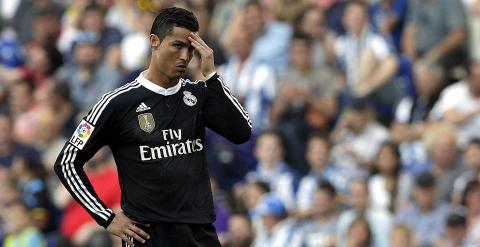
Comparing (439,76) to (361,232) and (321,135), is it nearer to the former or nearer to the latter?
(321,135)

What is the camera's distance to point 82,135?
7133 millimetres

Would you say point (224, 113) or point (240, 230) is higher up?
point (224, 113)

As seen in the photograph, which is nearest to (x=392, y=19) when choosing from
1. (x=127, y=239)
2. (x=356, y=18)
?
(x=356, y=18)

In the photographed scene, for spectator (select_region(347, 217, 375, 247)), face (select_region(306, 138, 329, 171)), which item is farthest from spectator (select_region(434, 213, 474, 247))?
face (select_region(306, 138, 329, 171))

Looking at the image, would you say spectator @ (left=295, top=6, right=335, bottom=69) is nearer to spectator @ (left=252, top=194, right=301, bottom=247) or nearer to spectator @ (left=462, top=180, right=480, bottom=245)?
spectator @ (left=252, top=194, right=301, bottom=247)

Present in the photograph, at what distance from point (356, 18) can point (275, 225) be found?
2896 mm

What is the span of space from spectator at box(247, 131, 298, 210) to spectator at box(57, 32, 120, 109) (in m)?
2.78

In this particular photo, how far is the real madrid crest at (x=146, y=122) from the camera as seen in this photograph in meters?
7.15

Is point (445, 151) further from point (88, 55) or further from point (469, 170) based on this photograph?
point (88, 55)

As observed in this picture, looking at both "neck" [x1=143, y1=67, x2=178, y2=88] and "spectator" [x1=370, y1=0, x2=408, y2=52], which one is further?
"spectator" [x1=370, y1=0, x2=408, y2=52]

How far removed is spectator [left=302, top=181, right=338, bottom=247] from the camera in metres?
11.6

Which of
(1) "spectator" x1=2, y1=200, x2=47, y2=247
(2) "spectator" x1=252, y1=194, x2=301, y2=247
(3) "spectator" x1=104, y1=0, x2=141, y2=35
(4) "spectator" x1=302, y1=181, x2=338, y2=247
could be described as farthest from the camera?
(3) "spectator" x1=104, y1=0, x2=141, y2=35

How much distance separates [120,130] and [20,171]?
6809mm

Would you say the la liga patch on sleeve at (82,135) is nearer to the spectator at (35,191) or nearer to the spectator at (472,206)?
the spectator at (472,206)
